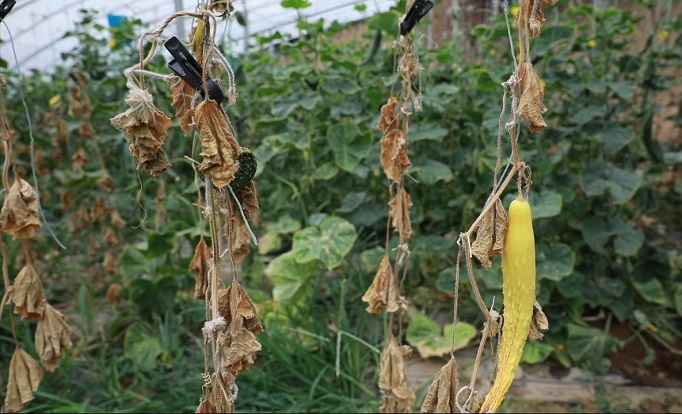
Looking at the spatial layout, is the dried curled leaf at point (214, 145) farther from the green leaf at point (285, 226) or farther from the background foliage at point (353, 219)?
the green leaf at point (285, 226)

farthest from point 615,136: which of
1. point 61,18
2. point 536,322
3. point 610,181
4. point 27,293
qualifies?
point 61,18

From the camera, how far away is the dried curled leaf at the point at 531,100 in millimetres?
532

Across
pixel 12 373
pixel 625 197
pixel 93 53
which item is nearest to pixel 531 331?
pixel 12 373

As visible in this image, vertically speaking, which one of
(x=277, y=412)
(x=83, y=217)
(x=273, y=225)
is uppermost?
(x=83, y=217)

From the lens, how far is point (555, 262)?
1.62 metres

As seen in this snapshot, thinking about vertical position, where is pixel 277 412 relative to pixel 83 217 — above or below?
below

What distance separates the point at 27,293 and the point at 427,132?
1117mm

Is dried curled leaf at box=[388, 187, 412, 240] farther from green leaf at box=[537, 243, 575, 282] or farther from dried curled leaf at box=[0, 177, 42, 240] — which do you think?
green leaf at box=[537, 243, 575, 282]

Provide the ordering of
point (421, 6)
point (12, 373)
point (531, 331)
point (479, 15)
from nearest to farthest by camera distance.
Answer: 1. point (531, 331)
2. point (421, 6)
3. point (12, 373)
4. point (479, 15)

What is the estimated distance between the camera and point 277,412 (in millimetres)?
1373

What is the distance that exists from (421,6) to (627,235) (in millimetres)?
1257

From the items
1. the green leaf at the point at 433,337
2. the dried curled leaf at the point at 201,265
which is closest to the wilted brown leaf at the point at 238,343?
the dried curled leaf at the point at 201,265

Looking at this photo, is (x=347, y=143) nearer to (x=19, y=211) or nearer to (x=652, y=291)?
(x=19, y=211)

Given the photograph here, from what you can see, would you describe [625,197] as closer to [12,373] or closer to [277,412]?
[277,412]
